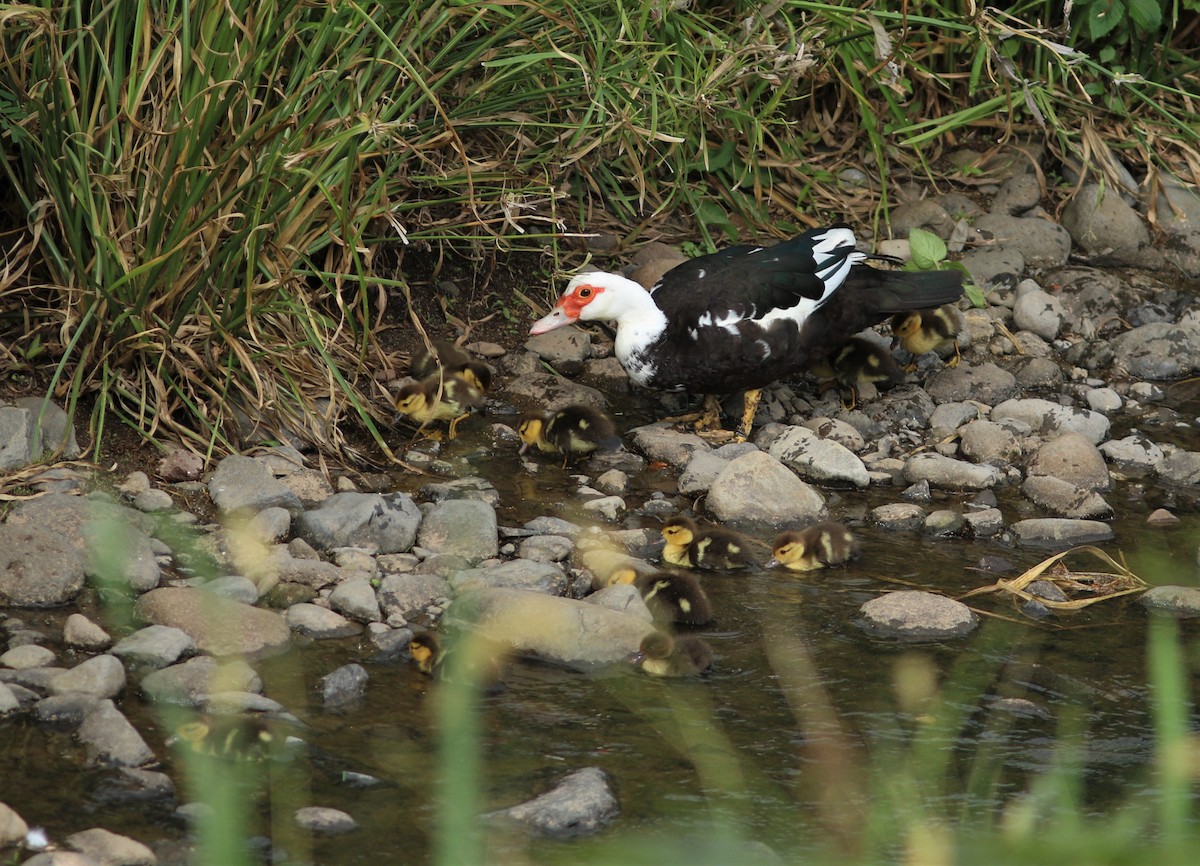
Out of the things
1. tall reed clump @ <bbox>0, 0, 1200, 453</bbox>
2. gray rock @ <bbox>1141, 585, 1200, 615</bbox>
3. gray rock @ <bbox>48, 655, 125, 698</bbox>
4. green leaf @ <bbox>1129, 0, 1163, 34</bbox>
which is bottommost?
gray rock @ <bbox>1141, 585, 1200, 615</bbox>

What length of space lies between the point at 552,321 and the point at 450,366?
41cm

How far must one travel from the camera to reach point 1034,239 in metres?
6.11

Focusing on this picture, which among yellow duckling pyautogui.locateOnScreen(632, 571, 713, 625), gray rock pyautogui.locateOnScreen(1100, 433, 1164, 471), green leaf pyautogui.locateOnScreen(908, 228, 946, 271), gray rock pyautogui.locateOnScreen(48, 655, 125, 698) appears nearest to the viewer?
gray rock pyautogui.locateOnScreen(48, 655, 125, 698)

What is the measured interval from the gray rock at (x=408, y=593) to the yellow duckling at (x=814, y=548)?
0.96m

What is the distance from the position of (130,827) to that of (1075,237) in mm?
4897

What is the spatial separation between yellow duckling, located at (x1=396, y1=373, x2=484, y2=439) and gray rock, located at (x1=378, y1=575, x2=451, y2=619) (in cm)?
95

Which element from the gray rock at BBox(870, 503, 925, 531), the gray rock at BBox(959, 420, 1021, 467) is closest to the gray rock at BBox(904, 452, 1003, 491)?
the gray rock at BBox(959, 420, 1021, 467)

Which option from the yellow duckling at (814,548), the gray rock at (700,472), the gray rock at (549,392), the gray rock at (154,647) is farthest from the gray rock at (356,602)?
the gray rock at (549,392)

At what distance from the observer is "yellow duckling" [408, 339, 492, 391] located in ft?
15.6

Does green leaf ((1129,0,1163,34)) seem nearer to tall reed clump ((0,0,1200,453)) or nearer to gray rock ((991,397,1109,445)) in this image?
tall reed clump ((0,0,1200,453))

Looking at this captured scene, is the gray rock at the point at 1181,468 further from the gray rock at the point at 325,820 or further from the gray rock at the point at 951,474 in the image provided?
the gray rock at the point at 325,820

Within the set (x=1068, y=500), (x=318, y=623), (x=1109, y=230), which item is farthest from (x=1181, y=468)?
(x=318, y=623)

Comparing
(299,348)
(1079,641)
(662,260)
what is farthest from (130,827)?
(662,260)

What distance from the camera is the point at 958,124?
616 cm
